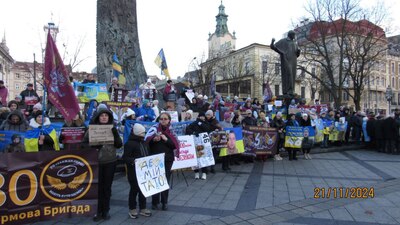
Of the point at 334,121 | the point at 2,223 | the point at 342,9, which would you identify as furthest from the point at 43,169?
the point at 342,9

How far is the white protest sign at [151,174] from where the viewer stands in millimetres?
5332

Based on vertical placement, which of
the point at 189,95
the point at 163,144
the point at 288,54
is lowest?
the point at 163,144

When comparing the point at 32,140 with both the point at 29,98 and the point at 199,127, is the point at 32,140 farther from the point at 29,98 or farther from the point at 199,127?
the point at 29,98

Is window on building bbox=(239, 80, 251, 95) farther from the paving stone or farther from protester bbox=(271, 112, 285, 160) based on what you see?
the paving stone

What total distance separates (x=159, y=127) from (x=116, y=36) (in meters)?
8.92

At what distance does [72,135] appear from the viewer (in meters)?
5.93

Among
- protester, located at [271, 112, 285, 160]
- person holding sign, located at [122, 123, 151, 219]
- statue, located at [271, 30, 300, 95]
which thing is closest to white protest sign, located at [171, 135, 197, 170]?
person holding sign, located at [122, 123, 151, 219]

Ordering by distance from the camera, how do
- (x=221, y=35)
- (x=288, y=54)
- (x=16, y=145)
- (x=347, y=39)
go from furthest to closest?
(x=221, y=35) < (x=347, y=39) < (x=288, y=54) < (x=16, y=145)

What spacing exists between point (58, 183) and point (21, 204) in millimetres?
558

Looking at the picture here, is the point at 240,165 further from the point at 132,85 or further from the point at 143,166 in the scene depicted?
the point at 132,85
